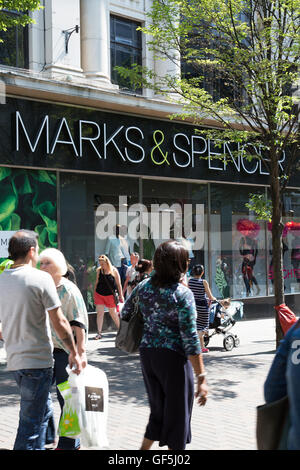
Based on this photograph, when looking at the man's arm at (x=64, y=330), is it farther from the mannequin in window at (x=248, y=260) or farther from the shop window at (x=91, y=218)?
the mannequin in window at (x=248, y=260)

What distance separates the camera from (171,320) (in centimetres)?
462

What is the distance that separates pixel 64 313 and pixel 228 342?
750 centimetres

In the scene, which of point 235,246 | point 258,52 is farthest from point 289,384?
point 235,246

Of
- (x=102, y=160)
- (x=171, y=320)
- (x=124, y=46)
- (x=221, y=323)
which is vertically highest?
(x=124, y=46)

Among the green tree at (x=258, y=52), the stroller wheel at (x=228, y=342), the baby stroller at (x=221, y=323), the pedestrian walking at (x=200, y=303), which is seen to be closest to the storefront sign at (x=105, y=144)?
the green tree at (x=258, y=52)

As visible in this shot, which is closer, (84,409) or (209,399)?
(84,409)

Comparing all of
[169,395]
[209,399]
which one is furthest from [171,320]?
[209,399]

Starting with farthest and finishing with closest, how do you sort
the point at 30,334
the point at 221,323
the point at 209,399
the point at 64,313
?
the point at 221,323, the point at 209,399, the point at 64,313, the point at 30,334

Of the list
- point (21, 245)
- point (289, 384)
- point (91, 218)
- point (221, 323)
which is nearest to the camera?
point (289, 384)

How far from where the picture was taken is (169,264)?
4719 mm

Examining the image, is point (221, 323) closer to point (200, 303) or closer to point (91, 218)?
point (200, 303)

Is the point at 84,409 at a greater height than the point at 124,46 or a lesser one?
lesser

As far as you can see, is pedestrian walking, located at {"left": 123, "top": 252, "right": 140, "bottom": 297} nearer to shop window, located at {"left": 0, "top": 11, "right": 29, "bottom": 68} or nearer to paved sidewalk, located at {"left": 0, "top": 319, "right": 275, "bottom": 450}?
paved sidewalk, located at {"left": 0, "top": 319, "right": 275, "bottom": 450}

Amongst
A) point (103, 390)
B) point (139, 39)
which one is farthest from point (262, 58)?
point (103, 390)
